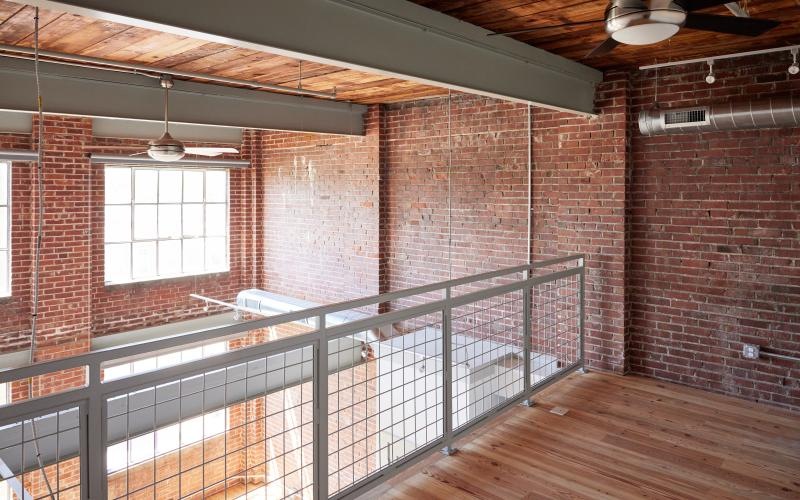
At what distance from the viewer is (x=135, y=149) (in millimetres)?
7078

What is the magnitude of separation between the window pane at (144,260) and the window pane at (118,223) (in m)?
0.19

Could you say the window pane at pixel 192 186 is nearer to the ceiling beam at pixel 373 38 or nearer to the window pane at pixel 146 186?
the window pane at pixel 146 186

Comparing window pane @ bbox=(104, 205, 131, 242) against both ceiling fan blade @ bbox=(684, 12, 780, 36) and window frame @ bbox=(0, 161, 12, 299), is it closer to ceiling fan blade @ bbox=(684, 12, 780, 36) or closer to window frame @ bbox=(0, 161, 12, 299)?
window frame @ bbox=(0, 161, 12, 299)

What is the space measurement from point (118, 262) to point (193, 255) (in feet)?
3.24

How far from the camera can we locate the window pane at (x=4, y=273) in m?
6.29

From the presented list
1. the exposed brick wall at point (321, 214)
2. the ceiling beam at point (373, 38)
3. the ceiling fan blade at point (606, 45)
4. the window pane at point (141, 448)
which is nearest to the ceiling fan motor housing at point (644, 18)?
the ceiling fan blade at point (606, 45)

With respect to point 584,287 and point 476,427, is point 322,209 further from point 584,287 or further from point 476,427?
point 476,427

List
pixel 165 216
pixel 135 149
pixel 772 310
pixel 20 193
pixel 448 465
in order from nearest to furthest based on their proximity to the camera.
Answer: pixel 448 465, pixel 772 310, pixel 20 193, pixel 135 149, pixel 165 216

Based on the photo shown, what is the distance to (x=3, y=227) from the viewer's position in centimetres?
626

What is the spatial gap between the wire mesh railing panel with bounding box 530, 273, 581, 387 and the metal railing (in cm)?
1

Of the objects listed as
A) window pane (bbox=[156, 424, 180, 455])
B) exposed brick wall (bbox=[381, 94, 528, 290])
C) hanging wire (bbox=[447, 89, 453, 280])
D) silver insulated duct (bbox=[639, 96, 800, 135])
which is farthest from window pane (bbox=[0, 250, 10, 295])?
silver insulated duct (bbox=[639, 96, 800, 135])

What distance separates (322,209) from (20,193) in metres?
3.31

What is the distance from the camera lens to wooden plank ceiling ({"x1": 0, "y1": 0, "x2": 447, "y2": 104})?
3.51 m

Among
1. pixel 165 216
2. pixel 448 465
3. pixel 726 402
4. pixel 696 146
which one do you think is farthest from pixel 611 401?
pixel 165 216
